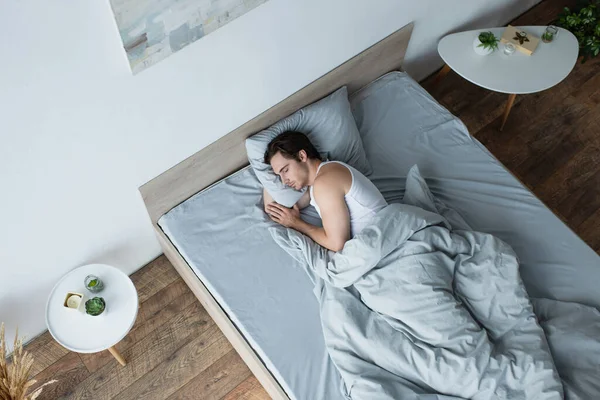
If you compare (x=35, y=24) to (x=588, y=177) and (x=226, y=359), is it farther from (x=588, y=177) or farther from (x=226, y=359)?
(x=588, y=177)

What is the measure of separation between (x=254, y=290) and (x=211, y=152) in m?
0.50

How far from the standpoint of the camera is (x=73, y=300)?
1.91m

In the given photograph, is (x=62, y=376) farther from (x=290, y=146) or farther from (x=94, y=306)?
(x=290, y=146)

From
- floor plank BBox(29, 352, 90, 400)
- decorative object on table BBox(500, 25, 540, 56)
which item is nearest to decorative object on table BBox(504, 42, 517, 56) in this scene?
decorative object on table BBox(500, 25, 540, 56)

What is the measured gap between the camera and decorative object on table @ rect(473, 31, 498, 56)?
8.30 ft

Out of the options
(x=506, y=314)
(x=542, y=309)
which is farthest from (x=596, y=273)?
(x=506, y=314)

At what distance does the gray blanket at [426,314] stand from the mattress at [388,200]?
0.10 meters

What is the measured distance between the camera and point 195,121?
6.33 ft

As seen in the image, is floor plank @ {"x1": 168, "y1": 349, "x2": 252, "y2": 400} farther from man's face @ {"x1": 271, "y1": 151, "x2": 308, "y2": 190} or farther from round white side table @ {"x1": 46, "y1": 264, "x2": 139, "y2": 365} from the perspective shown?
man's face @ {"x1": 271, "y1": 151, "x2": 308, "y2": 190}

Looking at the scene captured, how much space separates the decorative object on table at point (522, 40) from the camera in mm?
2535

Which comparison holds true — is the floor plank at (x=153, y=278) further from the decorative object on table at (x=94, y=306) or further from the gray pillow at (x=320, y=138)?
the gray pillow at (x=320, y=138)

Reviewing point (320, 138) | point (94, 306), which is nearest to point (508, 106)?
point (320, 138)

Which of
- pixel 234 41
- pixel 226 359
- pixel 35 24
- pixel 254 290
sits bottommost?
pixel 226 359

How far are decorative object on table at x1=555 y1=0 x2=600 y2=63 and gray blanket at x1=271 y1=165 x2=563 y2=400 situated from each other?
1.41 metres
